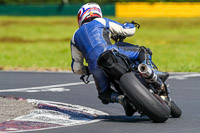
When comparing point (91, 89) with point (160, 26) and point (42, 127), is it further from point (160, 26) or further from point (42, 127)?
point (160, 26)

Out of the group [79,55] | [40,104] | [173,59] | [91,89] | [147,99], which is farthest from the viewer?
[173,59]

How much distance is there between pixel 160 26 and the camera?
4441 cm

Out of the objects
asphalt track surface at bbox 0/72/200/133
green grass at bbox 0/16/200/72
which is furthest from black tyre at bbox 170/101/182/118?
green grass at bbox 0/16/200/72

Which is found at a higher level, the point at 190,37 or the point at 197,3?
the point at 190,37

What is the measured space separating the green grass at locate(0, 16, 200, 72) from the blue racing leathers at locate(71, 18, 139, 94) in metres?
8.00

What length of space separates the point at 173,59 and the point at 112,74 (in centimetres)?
1309

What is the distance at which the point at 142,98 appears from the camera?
7160mm

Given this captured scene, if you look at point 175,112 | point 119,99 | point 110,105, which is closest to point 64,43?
point 110,105

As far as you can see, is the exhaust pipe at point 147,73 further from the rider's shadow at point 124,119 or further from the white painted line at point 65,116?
the white painted line at point 65,116

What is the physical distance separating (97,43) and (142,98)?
41.9 inches

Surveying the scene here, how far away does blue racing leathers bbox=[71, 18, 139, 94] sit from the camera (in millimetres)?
7668

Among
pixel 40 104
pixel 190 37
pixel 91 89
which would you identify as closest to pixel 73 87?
pixel 91 89

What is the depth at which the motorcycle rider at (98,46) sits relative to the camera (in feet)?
25.1

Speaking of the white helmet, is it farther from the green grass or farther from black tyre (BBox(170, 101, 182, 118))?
the green grass
